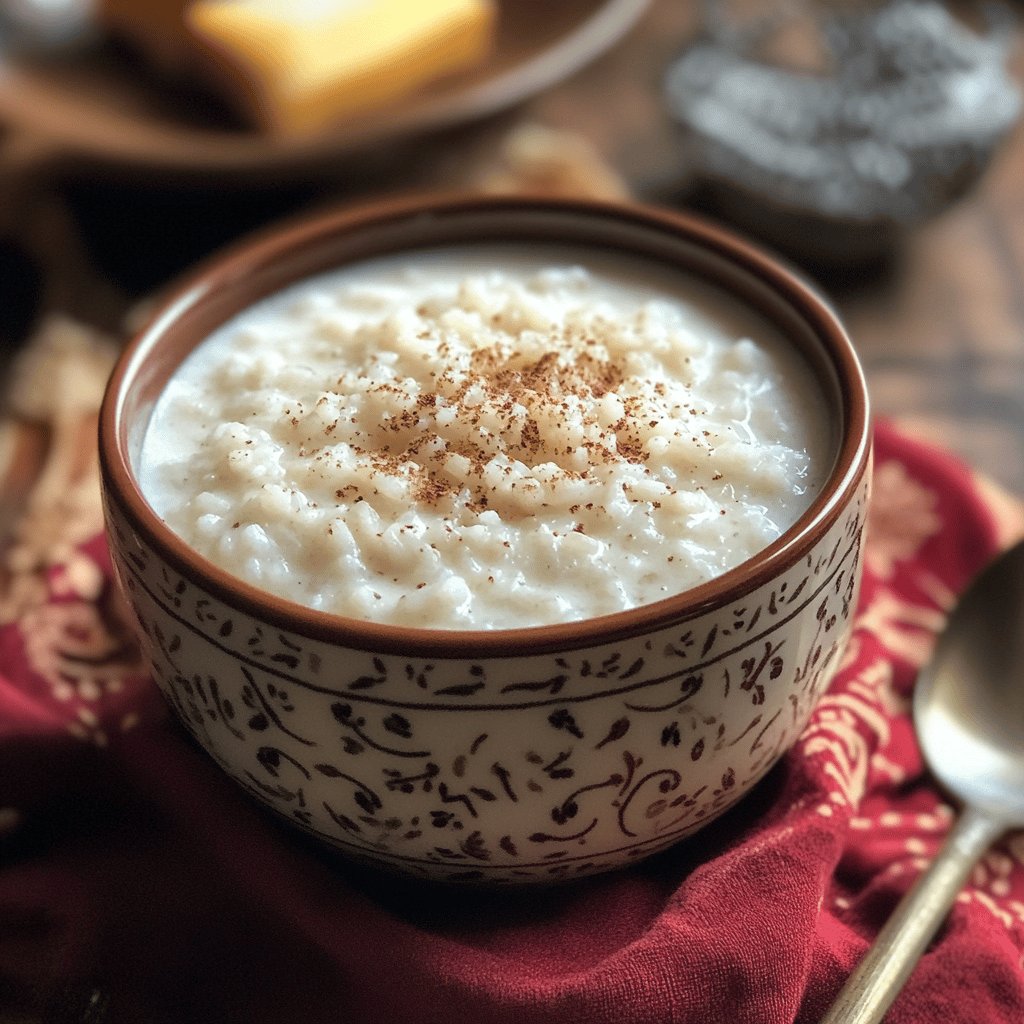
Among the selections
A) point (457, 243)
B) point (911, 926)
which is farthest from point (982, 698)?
point (457, 243)

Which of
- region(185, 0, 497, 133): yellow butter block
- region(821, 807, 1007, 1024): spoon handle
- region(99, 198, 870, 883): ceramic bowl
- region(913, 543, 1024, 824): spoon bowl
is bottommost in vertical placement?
region(913, 543, 1024, 824): spoon bowl

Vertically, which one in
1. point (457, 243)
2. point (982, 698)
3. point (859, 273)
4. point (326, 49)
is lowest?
point (859, 273)

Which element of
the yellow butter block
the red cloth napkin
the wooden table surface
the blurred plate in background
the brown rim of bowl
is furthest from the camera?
the yellow butter block

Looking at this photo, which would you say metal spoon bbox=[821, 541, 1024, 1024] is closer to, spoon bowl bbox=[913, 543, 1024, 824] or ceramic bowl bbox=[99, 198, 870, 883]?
spoon bowl bbox=[913, 543, 1024, 824]

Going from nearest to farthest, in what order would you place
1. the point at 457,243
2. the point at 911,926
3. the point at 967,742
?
the point at 911,926 < the point at 967,742 < the point at 457,243

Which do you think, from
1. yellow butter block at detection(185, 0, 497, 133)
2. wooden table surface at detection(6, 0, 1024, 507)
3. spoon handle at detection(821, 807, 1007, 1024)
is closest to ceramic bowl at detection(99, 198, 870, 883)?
spoon handle at detection(821, 807, 1007, 1024)

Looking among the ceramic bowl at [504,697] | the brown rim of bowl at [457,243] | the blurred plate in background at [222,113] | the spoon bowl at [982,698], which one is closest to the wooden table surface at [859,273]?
the blurred plate in background at [222,113]

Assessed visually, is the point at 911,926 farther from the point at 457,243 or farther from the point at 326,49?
the point at 326,49

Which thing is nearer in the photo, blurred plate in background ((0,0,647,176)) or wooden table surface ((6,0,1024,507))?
wooden table surface ((6,0,1024,507))
